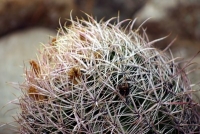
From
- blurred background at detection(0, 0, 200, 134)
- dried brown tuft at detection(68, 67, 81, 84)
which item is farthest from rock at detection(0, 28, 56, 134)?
dried brown tuft at detection(68, 67, 81, 84)

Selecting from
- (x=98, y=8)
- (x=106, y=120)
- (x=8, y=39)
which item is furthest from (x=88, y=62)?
(x=98, y=8)

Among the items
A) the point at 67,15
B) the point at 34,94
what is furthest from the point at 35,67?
the point at 67,15

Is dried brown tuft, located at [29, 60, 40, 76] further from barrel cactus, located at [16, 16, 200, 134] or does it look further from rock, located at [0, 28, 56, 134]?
rock, located at [0, 28, 56, 134]

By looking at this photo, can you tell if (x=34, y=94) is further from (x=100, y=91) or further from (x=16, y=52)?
(x=16, y=52)

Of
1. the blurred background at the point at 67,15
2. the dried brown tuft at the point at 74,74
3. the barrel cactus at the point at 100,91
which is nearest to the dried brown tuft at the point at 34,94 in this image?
the barrel cactus at the point at 100,91

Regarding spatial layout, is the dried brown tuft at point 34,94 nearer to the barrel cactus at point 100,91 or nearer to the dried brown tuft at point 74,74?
the barrel cactus at point 100,91

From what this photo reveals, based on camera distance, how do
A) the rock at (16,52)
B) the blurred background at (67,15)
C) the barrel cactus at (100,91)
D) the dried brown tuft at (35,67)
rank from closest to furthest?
A: the barrel cactus at (100,91) → the dried brown tuft at (35,67) → the rock at (16,52) → the blurred background at (67,15)

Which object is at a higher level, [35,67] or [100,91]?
[35,67]

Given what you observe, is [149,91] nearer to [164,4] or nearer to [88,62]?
[88,62]

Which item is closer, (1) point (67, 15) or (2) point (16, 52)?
(2) point (16, 52)
